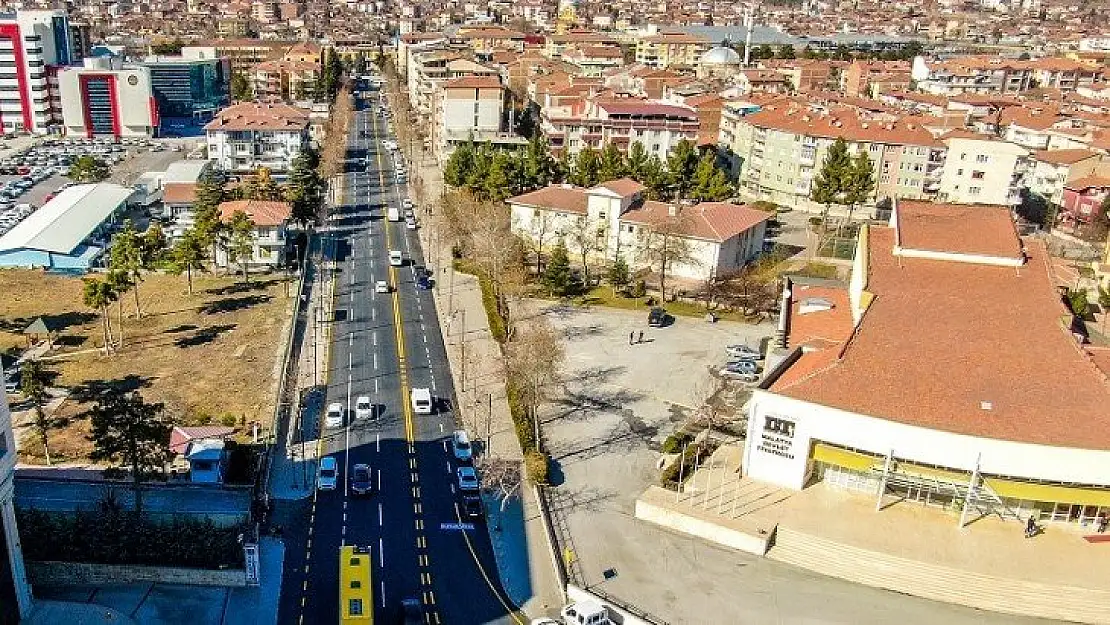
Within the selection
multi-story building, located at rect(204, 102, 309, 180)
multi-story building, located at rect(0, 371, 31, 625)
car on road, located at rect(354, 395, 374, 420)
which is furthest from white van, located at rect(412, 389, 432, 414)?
multi-story building, located at rect(204, 102, 309, 180)

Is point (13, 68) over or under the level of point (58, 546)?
over

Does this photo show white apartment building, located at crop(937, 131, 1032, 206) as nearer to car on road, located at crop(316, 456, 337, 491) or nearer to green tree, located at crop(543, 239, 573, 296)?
green tree, located at crop(543, 239, 573, 296)

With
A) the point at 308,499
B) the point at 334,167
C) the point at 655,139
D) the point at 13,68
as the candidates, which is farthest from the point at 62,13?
the point at 308,499

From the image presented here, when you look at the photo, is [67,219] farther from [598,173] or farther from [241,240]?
[598,173]

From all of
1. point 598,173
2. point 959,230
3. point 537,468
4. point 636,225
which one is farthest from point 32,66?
point 959,230

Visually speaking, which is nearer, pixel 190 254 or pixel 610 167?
pixel 190 254

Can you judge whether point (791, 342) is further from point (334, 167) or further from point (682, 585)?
point (334, 167)
